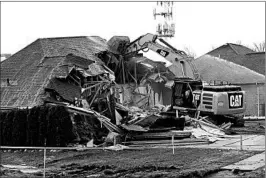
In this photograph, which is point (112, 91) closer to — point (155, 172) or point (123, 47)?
point (123, 47)

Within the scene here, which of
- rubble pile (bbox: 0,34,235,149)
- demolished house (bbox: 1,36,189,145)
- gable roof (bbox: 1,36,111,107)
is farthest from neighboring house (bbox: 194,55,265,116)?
gable roof (bbox: 1,36,111,107)

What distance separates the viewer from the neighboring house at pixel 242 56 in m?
45.1

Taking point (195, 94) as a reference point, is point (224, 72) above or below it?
above

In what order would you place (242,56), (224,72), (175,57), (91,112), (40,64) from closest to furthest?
(91,112), (175,57), (40,64), (224,72), (242,56)

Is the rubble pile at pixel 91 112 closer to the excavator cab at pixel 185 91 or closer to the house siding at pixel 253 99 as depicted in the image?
the excavator cab at pixel 185 91

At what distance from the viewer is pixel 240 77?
141 feet

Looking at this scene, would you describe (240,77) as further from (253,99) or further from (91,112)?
(91,112)

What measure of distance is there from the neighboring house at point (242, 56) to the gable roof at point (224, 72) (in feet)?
2.65

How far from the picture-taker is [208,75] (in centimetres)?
4603

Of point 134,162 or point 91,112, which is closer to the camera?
point 134,162

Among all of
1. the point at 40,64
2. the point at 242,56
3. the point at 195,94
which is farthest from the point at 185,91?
the point at 242,56

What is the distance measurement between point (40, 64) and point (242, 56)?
23.1 meters

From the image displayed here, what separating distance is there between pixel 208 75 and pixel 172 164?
1189 inches

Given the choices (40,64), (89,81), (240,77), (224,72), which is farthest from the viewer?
(224,72)
